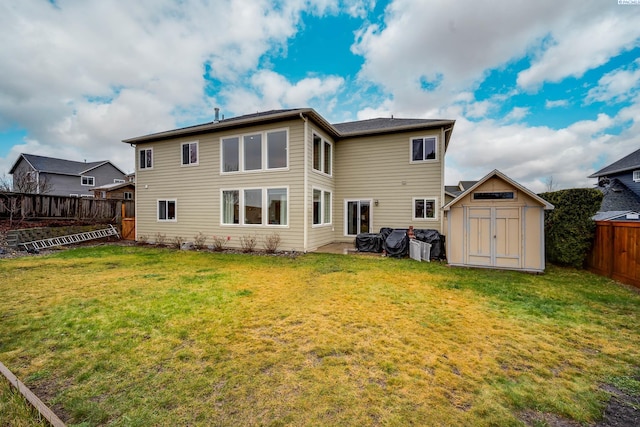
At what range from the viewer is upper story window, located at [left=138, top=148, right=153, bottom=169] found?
13172mm

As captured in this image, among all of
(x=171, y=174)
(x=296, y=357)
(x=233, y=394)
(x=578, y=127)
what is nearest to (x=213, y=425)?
(x=233, y=394)

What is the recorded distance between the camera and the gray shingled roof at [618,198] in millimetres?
17439

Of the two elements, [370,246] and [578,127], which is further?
[578,127]

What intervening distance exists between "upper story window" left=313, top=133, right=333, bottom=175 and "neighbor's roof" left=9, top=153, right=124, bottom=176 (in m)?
32.9

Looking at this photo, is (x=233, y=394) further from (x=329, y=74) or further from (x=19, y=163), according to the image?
(x=19, y=163)

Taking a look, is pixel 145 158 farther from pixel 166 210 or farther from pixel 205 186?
pixel 205 186

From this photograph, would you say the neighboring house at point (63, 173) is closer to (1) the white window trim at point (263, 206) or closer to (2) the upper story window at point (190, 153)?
(2) the upper story window at point (190, 153)

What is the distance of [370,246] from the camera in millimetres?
10070

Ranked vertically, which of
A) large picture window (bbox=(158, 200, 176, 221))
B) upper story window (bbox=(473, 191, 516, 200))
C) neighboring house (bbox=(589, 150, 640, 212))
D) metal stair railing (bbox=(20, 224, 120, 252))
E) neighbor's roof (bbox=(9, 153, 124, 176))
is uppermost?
neighbor's roof (bbox=(9, 153, 124, 176))

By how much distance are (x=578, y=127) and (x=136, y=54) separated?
2471 centimetres

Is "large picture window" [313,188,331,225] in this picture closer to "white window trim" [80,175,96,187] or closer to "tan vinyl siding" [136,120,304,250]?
"tan vinyl siding" [136,120,304,250]

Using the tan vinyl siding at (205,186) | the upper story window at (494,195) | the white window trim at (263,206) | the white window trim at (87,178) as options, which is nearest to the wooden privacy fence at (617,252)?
the upper story window at (494,195)

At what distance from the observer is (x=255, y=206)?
35.3ft

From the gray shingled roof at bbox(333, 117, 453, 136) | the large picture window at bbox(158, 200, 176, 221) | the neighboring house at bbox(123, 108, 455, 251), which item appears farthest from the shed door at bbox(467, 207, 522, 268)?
the large picture window at bbox(158, 200, 176, 221)
